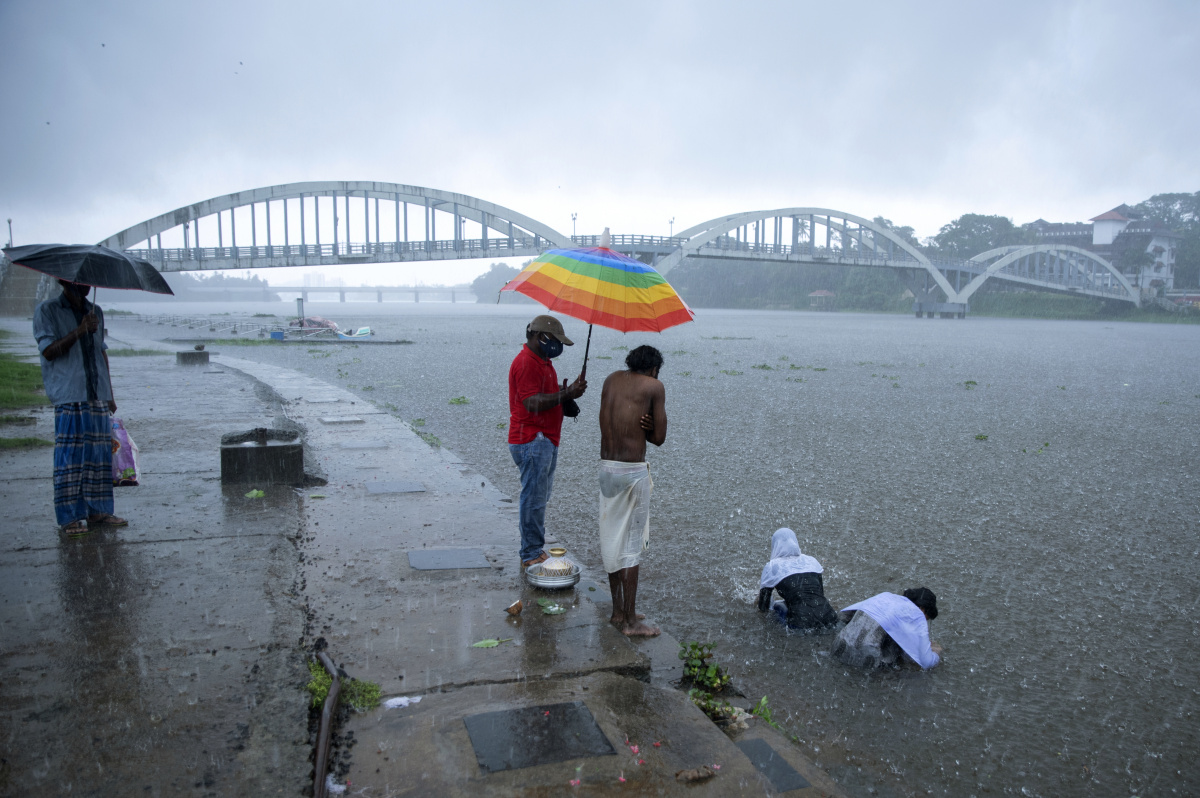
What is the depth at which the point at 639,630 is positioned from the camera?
13.1 ft

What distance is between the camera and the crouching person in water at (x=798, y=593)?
4363mm

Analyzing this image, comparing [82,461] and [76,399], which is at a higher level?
[76,399]

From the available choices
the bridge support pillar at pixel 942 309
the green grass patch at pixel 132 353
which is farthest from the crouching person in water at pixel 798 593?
the bridge support pillar at pixel 942 309

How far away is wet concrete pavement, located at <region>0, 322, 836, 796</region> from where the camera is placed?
278cm

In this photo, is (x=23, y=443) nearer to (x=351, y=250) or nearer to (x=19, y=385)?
(x=19, y=385)

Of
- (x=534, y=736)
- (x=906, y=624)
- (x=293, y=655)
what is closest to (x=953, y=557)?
(x=906, y=624)

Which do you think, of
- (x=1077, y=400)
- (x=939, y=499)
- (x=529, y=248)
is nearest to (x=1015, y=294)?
(x=529, y=248)

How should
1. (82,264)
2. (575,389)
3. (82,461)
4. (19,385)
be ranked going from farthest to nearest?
1. (19,385)
2. (82,461)
3. (82,264)
4. (575,389)

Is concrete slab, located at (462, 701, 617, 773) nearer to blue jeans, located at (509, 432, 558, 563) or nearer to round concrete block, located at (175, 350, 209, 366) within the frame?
blue jeans, located at (509, 432, 558, 563)

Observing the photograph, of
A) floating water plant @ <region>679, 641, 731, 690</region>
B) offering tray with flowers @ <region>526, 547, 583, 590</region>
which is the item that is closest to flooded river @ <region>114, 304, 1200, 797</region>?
floating water plant @ <region>679, 641, 731, 690</region>

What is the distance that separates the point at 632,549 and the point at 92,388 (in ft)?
12.0

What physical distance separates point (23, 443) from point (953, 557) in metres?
8.68

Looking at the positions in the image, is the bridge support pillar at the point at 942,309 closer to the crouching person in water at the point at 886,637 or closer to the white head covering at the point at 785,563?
the white head covering at the point at 785,563

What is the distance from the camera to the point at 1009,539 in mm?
6090
